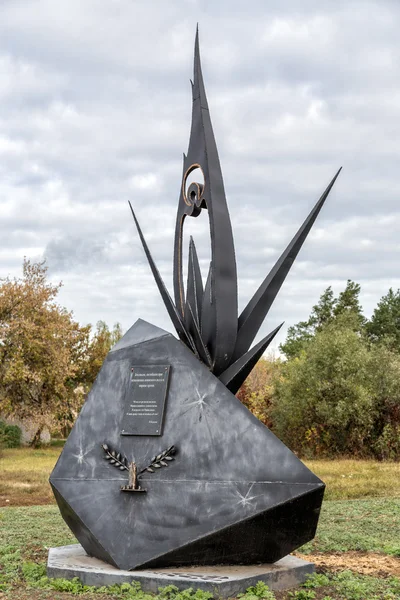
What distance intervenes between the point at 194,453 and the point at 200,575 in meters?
0.95

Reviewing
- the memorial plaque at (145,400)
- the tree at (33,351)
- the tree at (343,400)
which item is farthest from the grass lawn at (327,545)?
the tree at (33,351)

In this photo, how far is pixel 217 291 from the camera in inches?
258

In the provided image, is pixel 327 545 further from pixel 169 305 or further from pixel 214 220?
pixel 214 220

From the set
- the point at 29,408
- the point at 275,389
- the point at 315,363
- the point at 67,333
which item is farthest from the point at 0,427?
the point at 315,363

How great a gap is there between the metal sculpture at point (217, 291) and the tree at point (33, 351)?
57.6 ft

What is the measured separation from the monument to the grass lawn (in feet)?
0.90

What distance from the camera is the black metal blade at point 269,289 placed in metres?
6.68

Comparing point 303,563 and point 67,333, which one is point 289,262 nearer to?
point 303,563

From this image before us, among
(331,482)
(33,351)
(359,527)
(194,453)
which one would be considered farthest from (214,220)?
(33,351)

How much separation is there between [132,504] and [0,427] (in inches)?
964

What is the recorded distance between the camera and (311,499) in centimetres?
546

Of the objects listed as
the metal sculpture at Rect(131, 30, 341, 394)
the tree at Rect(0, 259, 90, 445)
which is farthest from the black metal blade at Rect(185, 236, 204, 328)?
the tree at Rect(0, 259, 90, 445)

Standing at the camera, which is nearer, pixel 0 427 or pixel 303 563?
pixel 303 563

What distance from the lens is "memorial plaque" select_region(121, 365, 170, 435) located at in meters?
6.08
